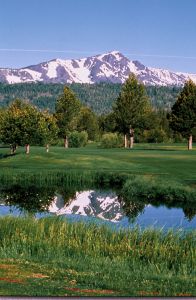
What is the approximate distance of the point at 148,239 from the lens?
854 inches

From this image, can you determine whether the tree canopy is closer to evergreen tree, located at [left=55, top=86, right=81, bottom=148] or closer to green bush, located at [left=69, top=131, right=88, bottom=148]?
evergreen tree, located at [left=55, top=86, right=81, bottom=148]

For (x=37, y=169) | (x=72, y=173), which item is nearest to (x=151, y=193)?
→ (x=72, y=173)

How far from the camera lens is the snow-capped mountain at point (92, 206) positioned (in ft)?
122

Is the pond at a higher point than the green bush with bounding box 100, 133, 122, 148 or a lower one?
lower

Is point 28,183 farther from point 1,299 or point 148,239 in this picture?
point 1,299

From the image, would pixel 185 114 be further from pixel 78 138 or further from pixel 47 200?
pixel 47 200

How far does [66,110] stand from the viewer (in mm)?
104500

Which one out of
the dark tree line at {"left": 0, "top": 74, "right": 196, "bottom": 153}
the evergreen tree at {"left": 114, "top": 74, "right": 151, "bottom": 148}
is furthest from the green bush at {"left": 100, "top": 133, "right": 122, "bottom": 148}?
the evergreen tree at {"left": 114, "top": 74, "right": 151, "bottom": 148}

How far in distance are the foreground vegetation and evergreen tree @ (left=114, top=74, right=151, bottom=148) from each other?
245 feet

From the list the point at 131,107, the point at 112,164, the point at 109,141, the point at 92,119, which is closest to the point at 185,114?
the point at 131,107

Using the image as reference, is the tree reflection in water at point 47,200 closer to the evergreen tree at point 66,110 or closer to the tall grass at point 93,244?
the tall grass at point 93,244

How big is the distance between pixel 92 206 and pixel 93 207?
356 millimetres

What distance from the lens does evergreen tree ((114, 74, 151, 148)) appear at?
324ft

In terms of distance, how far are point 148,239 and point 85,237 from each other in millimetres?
2658
